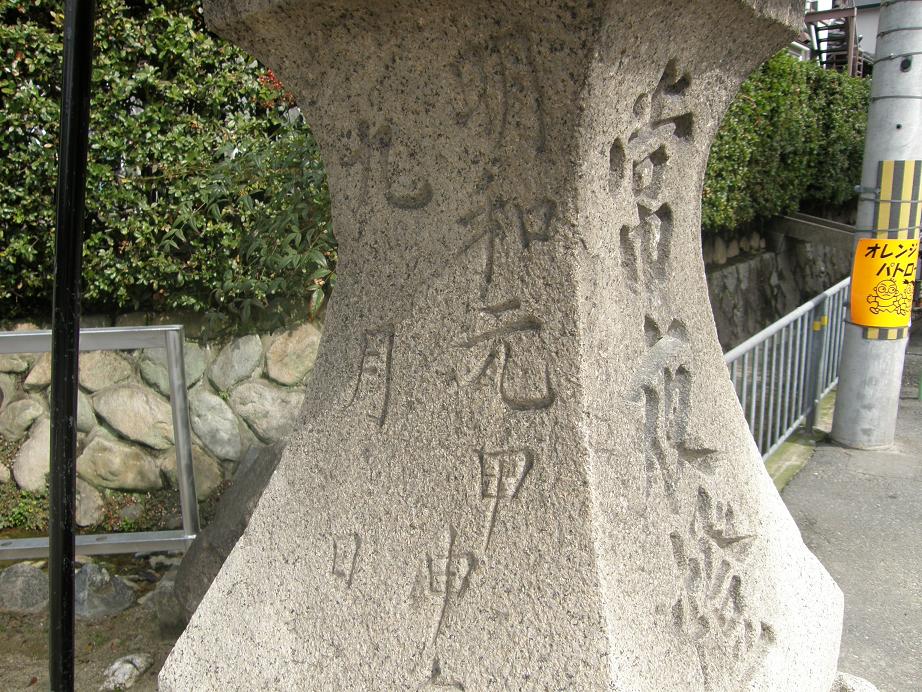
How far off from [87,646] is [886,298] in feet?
12.6

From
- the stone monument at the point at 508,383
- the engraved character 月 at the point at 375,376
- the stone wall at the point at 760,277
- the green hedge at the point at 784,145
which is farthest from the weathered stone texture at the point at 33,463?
the stone wall at the point at 760,277

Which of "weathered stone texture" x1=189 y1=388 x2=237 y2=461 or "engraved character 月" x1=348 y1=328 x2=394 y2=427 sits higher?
"engraved character 月" x1=348 y1=328 x2=394 y2=427

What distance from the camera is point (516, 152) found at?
120cm

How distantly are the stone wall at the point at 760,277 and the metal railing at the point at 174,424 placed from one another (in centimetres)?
432

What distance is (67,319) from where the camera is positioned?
116 centimetres

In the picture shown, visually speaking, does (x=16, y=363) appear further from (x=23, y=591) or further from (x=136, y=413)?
(x=23, y=591)

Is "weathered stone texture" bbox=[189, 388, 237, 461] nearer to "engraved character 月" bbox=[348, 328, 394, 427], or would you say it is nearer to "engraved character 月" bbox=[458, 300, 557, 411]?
"engraved character 月" bbox=[348, 328, 394, 427]

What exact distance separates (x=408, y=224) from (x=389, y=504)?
0.45 meters

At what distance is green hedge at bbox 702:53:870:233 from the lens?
605 cm

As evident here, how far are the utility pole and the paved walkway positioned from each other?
10.1 inches

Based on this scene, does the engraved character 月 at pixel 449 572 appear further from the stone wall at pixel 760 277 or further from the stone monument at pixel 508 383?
the stone wall at pixel 760 277

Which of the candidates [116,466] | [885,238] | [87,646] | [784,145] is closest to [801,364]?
[885,238]

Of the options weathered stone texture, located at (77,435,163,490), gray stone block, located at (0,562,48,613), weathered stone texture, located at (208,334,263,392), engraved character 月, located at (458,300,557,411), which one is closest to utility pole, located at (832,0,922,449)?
weathered stone texture, located at (208,334,263,392)

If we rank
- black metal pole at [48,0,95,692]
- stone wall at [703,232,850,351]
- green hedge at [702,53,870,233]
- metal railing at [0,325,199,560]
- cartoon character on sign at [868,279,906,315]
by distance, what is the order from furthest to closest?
stone wall at [703,232,850,351] → green hedge at [702,53,870,233] → cartoon character on sign at [868,279,906,315] → metal railing at [0,325,199,560] → black metal pole at [48,0,95,692]
